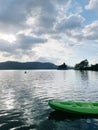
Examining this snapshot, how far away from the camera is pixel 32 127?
935 inches

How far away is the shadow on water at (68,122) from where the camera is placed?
24.4 meters

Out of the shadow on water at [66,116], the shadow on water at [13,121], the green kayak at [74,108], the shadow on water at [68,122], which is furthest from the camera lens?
the green kayak at [74,108]

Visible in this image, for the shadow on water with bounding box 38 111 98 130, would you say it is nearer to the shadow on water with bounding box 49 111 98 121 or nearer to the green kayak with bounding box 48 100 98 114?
the shadow on water with bounding box 49 111 98 121

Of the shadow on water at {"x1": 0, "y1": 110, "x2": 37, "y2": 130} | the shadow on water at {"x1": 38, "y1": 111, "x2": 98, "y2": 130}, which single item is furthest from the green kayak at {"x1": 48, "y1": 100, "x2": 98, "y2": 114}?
the shadow on water at {"x1": 0, "y1": 110, "x2": 37, "y2": 130}

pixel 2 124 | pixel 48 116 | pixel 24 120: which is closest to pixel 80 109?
pixel 48 116

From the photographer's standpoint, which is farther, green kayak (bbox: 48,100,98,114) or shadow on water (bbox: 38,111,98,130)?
green kayak (bbox: 48,100,98,114)

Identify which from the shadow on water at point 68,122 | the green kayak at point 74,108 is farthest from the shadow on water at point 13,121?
the green kayak at point 74,108

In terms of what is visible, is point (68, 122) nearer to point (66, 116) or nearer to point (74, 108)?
point (66, 116)

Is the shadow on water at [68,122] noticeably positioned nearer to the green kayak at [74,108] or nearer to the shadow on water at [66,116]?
the shadow on water at [66,116]

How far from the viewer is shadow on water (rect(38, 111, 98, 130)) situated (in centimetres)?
2439

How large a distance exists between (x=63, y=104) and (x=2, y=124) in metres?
8.65

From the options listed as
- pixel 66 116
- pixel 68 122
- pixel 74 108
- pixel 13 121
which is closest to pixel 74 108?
pixel 74 108

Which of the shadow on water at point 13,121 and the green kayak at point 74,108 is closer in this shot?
the shadow on water at point 13,121

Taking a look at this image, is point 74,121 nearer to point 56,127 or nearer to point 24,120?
point 56,127
